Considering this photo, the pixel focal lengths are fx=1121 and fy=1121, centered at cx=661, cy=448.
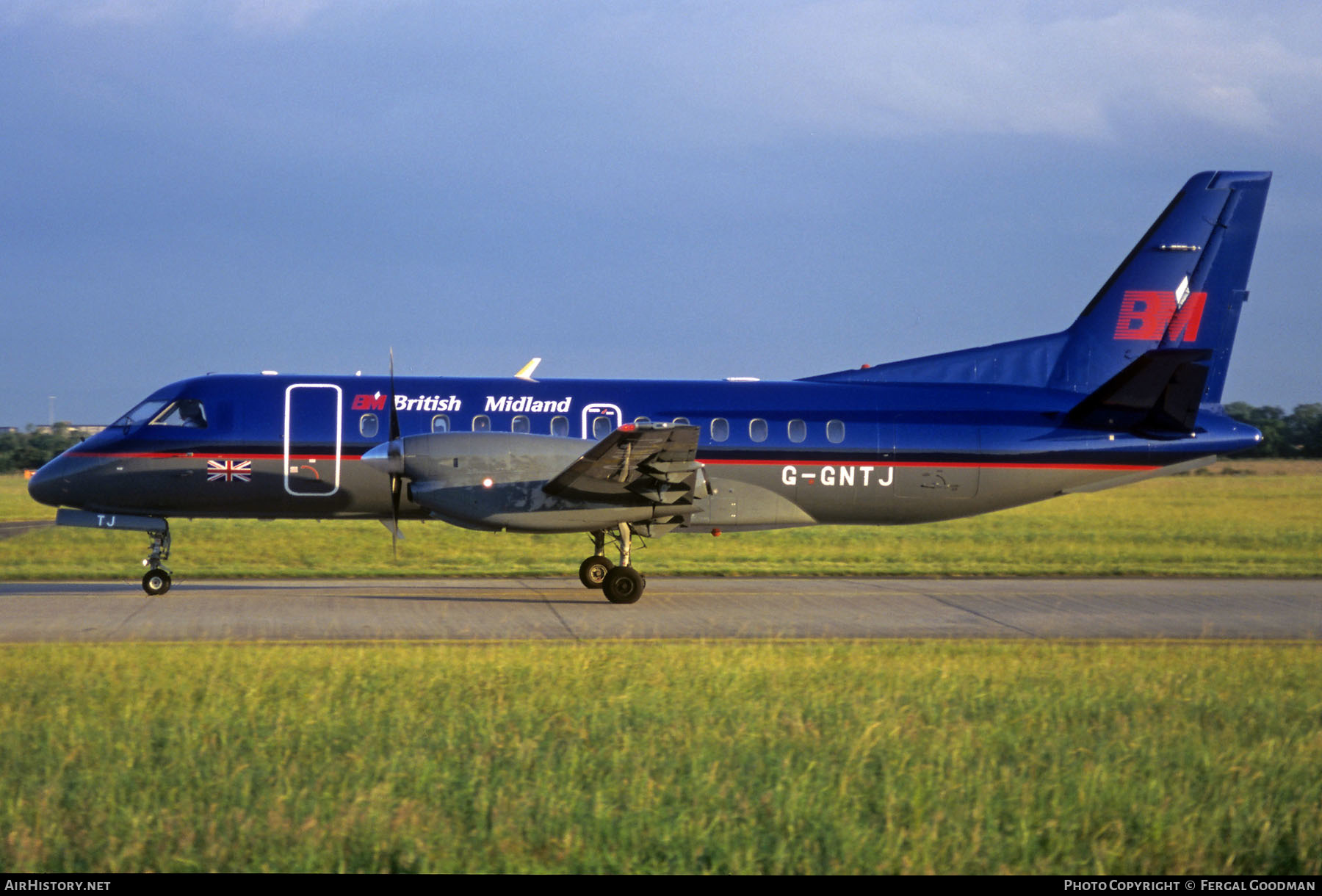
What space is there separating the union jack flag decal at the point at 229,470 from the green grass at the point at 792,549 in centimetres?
343

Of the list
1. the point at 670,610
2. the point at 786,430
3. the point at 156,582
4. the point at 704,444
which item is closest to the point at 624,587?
the point at 670,610

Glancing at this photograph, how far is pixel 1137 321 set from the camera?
18578mm

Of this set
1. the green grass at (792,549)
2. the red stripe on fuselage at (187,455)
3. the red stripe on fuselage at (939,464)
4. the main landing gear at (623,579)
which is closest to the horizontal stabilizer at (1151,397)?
the red stripe on fuselage at (939,464)

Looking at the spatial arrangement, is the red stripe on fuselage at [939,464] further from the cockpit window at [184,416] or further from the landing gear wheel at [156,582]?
Result: the landing gear wheel at [156,582]

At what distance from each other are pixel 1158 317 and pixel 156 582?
16117mm

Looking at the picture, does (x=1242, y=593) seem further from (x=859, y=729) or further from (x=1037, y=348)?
(x=859, y=729)

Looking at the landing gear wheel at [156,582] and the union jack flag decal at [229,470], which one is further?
the union jack flag decal at [229,470]

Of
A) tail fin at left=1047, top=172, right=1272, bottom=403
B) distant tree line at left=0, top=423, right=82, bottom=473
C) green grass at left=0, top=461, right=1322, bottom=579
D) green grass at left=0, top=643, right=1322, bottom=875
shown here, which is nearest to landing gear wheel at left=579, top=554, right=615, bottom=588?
green grass at left=0, top=461, right=1322, bottom=579

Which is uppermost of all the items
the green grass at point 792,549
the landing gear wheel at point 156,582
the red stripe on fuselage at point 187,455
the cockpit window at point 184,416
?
the cockpit window at point 184,416

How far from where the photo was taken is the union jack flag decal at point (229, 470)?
1656 cm

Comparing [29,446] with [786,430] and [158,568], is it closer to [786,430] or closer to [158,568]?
[158,568]

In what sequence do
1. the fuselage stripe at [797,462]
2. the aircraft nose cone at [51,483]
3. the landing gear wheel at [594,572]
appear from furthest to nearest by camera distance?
the landing gear wheel at [594,572] < the fuselage stripe at [797,462] < the aircraft nose cone at [51,483]

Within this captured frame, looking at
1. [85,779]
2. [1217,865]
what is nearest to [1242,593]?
[1217,865]

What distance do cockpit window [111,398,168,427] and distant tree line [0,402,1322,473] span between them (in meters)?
43.5
